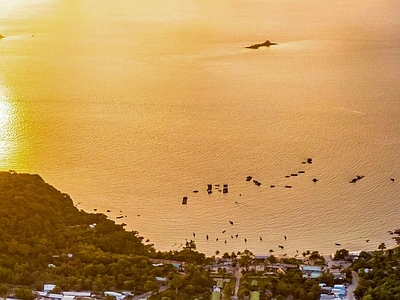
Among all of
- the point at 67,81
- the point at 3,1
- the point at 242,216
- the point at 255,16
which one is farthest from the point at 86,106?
the point at 3,1

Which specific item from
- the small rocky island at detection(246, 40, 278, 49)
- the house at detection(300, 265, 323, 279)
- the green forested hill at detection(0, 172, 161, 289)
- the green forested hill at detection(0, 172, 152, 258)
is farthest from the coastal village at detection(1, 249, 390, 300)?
the small rocky island at detection(246, 40, 278, 49)

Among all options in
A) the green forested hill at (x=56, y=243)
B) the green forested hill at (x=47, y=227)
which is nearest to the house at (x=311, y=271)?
the green forested hill at (x=56, y=243)

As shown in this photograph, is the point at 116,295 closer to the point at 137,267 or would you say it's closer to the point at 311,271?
the point at 137,267

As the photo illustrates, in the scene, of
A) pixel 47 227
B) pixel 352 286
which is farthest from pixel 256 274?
pixel 47 227

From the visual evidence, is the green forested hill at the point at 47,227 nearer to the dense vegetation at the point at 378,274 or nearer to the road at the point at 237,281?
the road at the point at 237,281

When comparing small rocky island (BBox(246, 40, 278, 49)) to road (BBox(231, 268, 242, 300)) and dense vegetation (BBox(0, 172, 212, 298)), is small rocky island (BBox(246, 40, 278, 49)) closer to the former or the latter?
dense vegetation (BBox(0, 172, 212, 298))

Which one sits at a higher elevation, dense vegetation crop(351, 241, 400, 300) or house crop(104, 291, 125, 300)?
dense vegetation crop(351, 241, 400, 300)
